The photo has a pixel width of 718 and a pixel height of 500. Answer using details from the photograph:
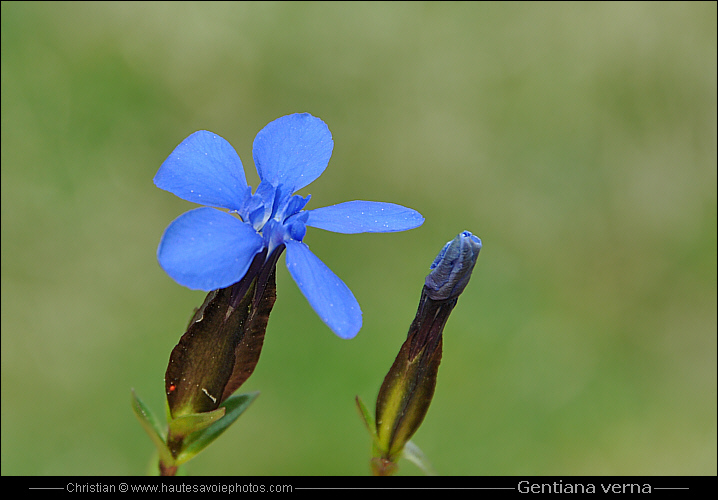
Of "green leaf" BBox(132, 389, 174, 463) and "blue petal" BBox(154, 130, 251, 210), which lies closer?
"blue petal" BBox(154, 130, 251, 210)

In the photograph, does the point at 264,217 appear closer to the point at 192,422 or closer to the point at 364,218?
the point at 364,218

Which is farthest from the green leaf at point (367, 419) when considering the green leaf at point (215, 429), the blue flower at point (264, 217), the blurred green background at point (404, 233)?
the blurred green background at point (404, 233)

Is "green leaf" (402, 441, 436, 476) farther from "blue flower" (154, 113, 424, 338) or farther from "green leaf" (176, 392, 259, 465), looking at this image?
"blue flower" (154, 113, 424, 338)

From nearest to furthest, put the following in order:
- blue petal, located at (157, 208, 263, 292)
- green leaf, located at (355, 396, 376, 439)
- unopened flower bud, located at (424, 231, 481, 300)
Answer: blue petal, located at (157, 208, 263, 292), unopened flower bud, located at (424, 231, 481, 300), green leaf, located at (355, 396, 376, 439)

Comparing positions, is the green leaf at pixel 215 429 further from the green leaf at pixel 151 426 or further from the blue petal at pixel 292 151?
the blue petal at pixel 292 151

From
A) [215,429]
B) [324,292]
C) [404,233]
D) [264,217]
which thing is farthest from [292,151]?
[404,233]

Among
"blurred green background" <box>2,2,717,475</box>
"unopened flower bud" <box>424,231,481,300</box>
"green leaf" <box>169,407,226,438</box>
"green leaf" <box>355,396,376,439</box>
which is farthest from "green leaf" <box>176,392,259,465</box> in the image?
"blurred green background" <box>2,2,717,475</box>
